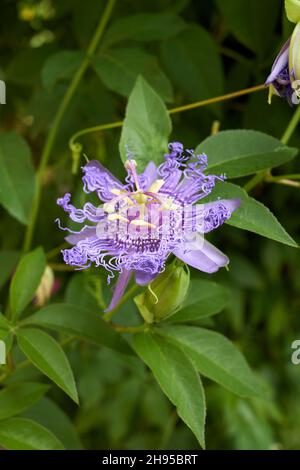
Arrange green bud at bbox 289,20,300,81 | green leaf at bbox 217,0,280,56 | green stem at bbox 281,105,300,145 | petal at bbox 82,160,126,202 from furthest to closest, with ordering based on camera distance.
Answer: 1. green leaf at bbox 217,0,280,56
2. green stem at bbox 281,105,300,145
3. petal at bbox 82,160,126,202
4. green bud at bbox 289,20,300,81

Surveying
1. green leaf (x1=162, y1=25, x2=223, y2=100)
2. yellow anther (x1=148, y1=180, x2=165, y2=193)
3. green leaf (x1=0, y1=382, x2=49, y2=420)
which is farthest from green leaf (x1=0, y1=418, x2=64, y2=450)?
green leaf (x1=162, y1=25, x2=223, y2=100)

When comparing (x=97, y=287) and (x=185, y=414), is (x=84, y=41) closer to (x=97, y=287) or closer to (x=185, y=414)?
(x=97, y=287)

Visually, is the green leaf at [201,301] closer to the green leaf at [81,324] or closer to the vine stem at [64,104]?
the green leaf at [81,324]

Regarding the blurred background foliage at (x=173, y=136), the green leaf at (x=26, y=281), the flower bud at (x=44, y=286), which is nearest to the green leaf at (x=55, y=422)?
the blurred background foliage at (x=173, y=136)

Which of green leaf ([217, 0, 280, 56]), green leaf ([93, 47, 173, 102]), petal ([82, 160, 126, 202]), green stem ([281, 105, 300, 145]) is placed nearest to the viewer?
petal ([82, 160, 126, 202])

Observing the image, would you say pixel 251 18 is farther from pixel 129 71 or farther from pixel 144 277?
pixel 144 277

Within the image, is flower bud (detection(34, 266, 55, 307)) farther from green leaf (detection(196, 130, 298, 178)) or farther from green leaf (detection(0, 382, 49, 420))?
green leaf (detection(196, 130, 298, 178))
